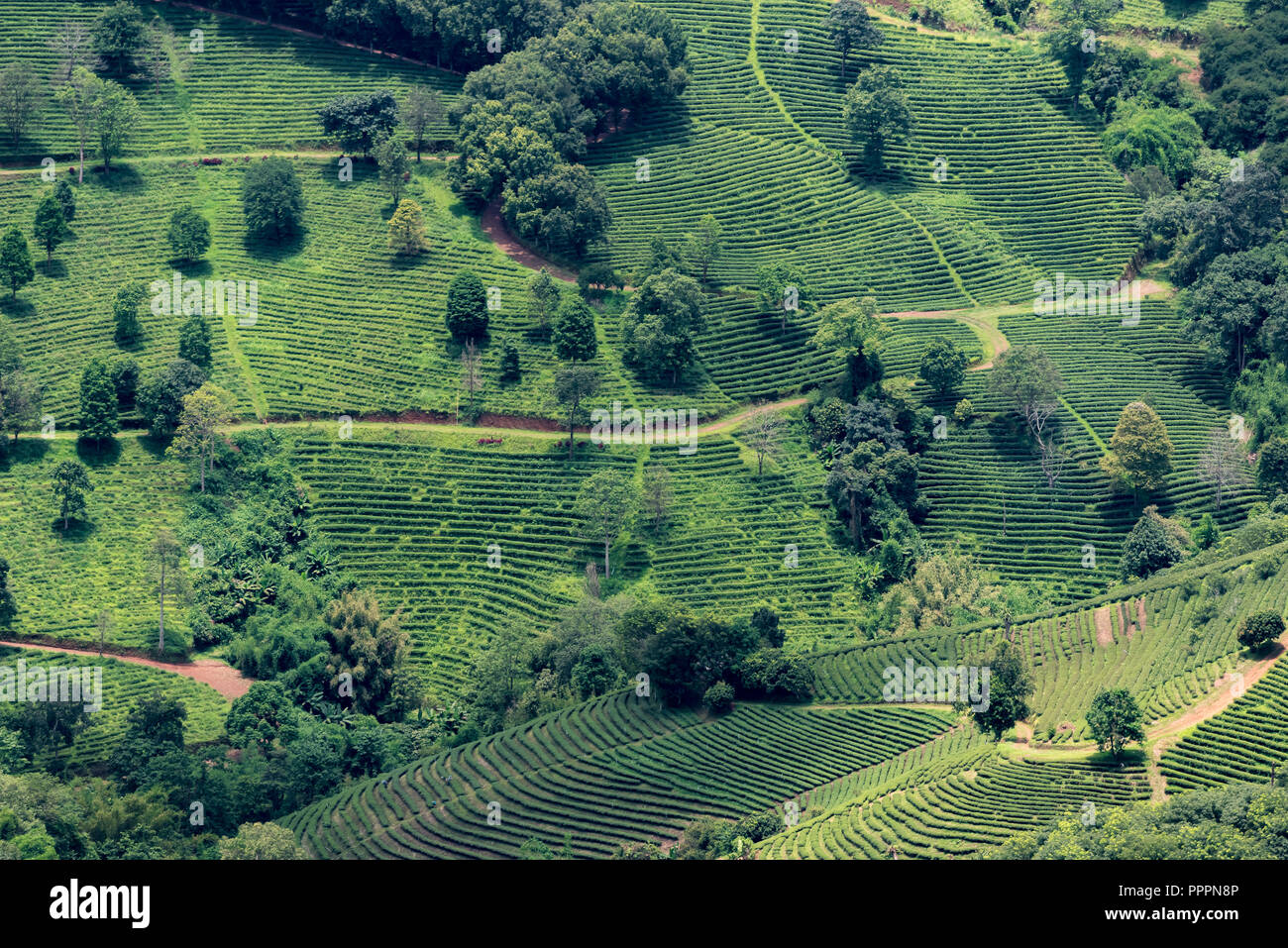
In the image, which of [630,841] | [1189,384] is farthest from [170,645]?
[1189,384]

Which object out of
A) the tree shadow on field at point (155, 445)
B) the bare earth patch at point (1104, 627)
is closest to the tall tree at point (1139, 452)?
the bare earth patch at point (1104, 627)

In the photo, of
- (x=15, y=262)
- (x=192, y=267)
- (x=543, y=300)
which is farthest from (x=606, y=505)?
(x=15, y=262)

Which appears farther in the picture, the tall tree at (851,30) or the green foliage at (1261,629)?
the tall tree at (851,30)

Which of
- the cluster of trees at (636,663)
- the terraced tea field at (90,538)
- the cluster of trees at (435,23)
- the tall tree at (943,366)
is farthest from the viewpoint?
the cluster of trees at (435,23)

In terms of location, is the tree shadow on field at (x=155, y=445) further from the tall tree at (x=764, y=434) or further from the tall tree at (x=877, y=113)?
the tall tree at (x=877, y=113)

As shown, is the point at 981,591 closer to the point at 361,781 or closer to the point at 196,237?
the point at 361,781

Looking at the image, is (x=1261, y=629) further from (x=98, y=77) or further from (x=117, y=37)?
(x=98, y=77)
